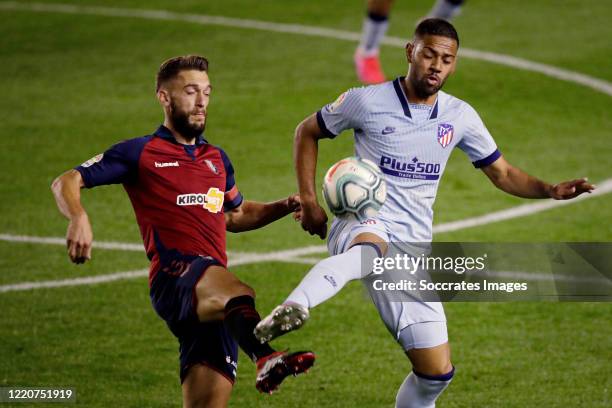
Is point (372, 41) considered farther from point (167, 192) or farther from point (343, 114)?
point (167, 192)

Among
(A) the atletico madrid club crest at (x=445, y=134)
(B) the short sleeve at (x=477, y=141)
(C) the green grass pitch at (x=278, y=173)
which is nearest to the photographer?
(A) the atletico madrid club crest at (x=445, y=134)

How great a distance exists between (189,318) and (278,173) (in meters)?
6.70

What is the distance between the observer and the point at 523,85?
15.7m

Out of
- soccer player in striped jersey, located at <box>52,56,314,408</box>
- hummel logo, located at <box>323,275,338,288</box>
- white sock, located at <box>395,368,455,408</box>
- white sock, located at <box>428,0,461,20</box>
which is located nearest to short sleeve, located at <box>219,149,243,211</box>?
soccer player in striped jersey, located at <box>52,56,314,408</box>

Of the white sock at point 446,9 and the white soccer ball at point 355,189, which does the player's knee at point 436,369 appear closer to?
the white soccer ball at point 355,189

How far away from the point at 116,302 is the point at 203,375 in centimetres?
336

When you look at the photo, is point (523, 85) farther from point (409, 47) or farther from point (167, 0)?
point (409, 47)

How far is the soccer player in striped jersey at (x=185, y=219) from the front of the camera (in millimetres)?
6148

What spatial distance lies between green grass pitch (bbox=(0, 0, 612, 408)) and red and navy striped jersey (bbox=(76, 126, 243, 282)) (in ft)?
5.71

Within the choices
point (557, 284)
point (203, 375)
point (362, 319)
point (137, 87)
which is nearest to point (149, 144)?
point (203, 375)

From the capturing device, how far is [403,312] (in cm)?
659

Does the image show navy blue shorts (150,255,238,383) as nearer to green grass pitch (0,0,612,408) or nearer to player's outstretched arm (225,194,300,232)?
player's outstretched arm (225,194,300,232)

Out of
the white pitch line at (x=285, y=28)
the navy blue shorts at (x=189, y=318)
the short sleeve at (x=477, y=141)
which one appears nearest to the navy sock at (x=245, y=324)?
the navy blue shorts at (x=189, y=318)

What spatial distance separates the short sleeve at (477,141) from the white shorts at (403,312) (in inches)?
32.0
